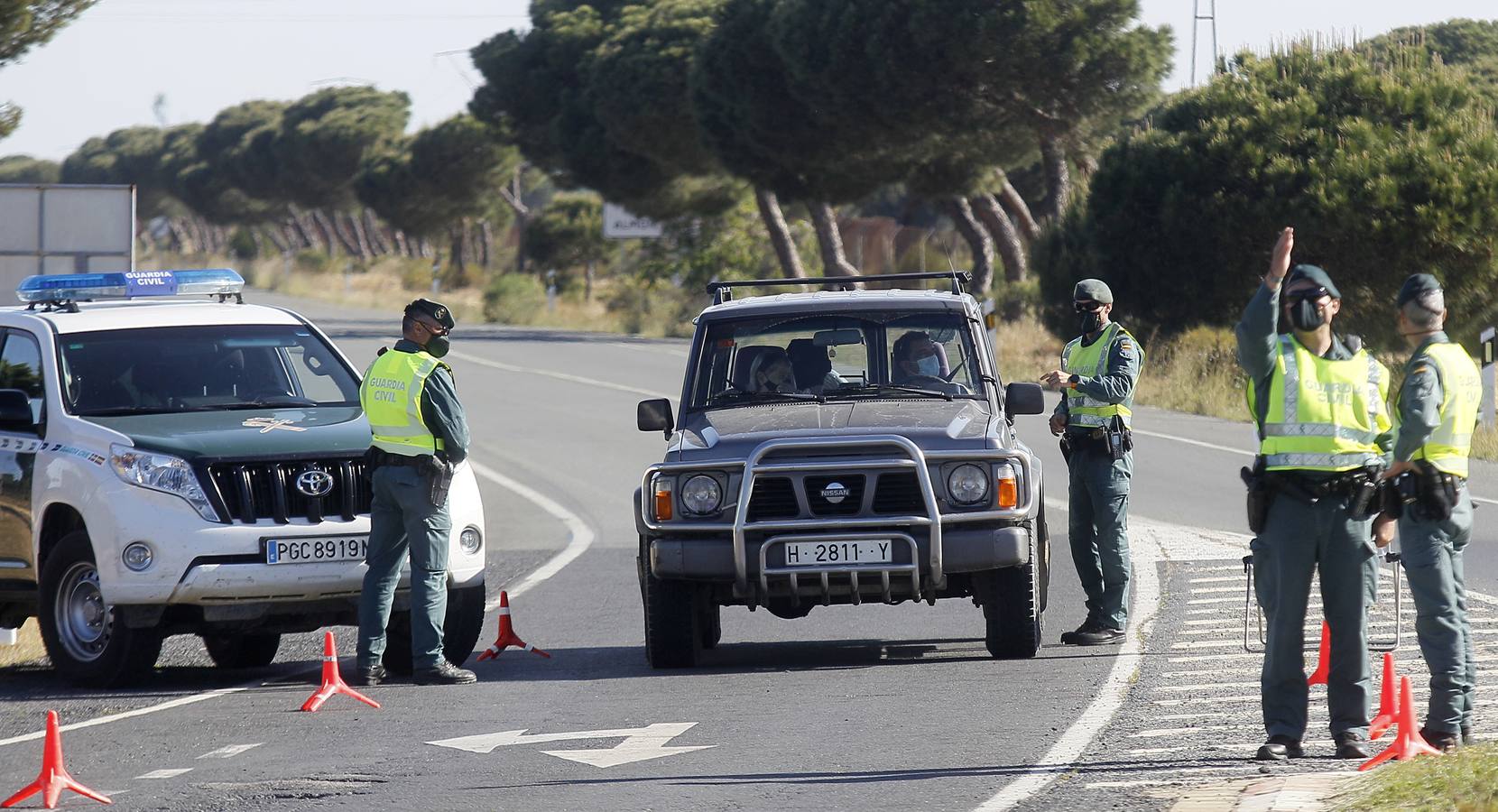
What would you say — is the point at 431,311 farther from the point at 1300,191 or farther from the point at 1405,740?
the point at 1300,191

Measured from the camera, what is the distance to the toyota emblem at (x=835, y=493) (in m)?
9.72

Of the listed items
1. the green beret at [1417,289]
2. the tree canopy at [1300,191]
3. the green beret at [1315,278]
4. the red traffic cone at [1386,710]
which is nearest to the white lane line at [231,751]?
the red traffic cone at [1386,710]

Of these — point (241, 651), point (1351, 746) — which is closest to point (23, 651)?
point (241, 651)

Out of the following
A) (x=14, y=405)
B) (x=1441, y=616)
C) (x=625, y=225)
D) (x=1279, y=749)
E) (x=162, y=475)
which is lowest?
(x=1279, y=749)

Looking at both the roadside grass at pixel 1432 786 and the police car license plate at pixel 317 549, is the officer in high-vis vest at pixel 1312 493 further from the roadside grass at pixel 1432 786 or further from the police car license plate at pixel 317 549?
the police car license plate at pixel 317 549

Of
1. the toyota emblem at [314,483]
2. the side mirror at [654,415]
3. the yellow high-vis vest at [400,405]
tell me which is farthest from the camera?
the side mirror at [654,415]

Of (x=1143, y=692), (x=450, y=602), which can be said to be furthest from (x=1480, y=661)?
(x=450, y=602)

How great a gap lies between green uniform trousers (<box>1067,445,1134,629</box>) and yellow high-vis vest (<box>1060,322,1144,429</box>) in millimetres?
161

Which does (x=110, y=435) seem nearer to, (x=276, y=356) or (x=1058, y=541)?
(x=276, y=356)

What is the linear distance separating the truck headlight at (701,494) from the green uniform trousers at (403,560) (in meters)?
1.15

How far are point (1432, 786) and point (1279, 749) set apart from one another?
0.99 meters

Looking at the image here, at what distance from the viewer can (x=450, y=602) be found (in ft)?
34.4

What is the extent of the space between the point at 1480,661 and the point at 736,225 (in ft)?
145

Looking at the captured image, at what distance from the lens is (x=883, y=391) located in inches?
424
